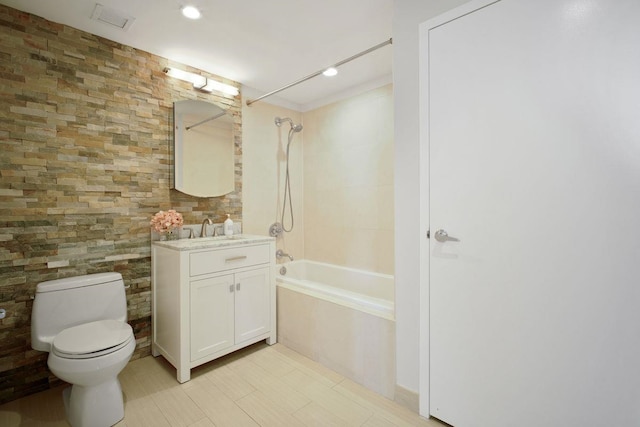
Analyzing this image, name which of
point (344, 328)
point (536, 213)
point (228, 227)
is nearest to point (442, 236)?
point (536, 213)

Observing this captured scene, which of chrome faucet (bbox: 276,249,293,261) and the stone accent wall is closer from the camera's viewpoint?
the stone accent wall

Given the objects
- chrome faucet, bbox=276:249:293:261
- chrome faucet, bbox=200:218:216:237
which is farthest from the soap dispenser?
chrome faucet, bbox=276:249:293:261

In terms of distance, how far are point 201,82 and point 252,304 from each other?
6.30ft

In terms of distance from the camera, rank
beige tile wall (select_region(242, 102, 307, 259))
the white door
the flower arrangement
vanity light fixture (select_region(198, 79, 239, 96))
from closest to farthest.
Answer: the white door < the flower arrangement < vanity light fixture (select_region(198, 79, 239, 96)) < beige tile wall (select_region(242, 102, 307, 259))

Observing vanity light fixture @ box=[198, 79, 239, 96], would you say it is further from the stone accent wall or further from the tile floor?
the tile floor

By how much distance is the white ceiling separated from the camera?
1786 mm

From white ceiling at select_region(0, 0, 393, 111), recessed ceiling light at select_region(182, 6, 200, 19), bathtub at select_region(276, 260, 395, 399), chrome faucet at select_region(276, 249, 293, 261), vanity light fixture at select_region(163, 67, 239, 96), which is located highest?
white ceiling at select_region(0, 0, 393, 111)

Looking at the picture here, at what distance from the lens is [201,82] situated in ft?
8.27

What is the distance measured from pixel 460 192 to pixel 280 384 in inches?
64.1

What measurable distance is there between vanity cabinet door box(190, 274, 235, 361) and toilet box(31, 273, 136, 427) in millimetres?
408

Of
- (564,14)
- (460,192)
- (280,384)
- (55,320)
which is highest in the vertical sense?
(564,14)

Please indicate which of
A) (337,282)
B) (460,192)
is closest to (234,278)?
(337,282)

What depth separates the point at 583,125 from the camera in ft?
3.84

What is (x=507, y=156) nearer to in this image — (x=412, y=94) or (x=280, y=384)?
(x=412, y=94)
